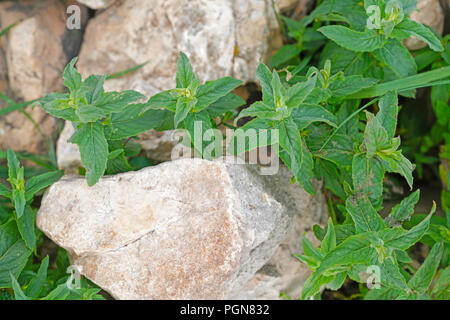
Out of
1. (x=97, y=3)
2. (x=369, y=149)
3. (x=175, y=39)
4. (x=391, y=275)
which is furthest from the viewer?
(x=97, y=3)

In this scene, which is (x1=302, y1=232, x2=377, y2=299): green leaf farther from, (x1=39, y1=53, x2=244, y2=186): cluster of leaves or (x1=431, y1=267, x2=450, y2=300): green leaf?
(x1=39, y1=53, x2=244, y2=186): cluster of leaves

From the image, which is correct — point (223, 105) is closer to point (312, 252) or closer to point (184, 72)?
point (184, 72)

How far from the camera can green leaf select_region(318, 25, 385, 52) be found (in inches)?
84.3

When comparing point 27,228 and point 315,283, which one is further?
point 27,228

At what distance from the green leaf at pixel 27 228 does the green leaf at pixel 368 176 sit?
1.48 m

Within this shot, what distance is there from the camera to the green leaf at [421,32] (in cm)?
207

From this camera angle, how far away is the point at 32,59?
2777mm

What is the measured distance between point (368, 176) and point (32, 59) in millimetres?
2032

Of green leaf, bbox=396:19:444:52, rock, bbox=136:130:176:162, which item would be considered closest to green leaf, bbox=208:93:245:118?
rock, bbox=136:130:176:162

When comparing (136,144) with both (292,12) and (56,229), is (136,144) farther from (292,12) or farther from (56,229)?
(292,12)

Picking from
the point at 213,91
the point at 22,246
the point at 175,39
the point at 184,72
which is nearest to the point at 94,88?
the point at 184,72

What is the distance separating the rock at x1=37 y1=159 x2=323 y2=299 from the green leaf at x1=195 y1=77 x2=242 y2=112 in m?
0.28

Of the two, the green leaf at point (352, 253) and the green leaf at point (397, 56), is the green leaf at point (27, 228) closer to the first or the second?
the green leaf at point (352, 253)

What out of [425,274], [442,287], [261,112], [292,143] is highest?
[261,112]
